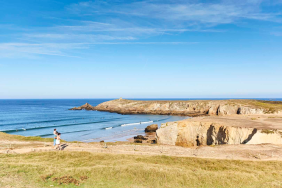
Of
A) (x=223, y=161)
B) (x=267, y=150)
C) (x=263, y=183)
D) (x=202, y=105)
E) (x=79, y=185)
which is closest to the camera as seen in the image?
(x=79, y=185)

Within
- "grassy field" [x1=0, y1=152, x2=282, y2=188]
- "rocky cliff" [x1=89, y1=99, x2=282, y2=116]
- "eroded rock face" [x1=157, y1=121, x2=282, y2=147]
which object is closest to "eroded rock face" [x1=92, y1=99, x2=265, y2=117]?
"rocky cliff" [x1=89, y1=99, x2=282, y2=116]

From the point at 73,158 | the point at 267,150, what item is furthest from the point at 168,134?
the point at 73,158

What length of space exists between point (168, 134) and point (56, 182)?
95.4 feet

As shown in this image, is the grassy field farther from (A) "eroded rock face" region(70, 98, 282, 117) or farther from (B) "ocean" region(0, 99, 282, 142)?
(A) "eroded rock face" region(70, 98, 282, 117)

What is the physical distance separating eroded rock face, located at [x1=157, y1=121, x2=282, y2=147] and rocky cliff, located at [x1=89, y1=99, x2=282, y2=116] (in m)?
47.6

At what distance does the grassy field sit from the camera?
1491 cm

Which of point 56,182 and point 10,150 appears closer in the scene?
point 56,182

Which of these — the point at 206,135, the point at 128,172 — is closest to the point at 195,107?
the point at 206,135

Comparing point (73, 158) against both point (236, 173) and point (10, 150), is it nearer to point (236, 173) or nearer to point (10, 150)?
point (10, 150)

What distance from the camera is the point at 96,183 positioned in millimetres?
14797

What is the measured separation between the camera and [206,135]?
1532 inches

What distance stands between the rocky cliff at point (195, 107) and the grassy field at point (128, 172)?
65.9m

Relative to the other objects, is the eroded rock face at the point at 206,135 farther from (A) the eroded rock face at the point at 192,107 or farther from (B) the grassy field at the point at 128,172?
(A) the eroded rock face at the point at 192,107

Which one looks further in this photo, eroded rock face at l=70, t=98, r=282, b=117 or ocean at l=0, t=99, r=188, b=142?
eroded rock face at l=70, t=98, r=282, b=117
